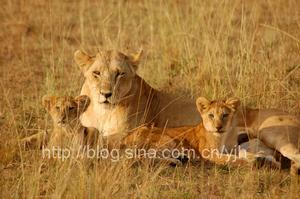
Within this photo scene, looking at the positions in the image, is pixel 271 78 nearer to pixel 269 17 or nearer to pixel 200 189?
pixel 200 189

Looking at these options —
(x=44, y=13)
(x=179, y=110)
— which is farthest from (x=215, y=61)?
(x=44, y=13)

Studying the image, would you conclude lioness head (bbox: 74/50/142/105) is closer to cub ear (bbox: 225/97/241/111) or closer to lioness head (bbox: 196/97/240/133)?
lioness head (bbox: 196/97/240/133)

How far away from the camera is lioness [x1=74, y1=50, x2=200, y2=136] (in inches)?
282

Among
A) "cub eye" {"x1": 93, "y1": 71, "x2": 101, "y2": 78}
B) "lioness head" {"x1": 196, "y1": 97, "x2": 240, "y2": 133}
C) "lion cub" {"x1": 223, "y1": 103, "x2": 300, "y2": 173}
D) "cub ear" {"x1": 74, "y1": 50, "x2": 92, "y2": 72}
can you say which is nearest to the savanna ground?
"lion cub" {"x1": 223, "y1": 103, "x2": 300, "y2": 173}

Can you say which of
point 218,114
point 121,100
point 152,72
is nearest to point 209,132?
point 218,114

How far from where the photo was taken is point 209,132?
702 cm

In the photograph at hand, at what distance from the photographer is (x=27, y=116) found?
8195 millimetres

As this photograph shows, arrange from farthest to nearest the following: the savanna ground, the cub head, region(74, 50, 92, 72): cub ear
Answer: region(74, 50, 92, 72): cub ear < the cub head < the savanna ground

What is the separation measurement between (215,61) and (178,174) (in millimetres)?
2391

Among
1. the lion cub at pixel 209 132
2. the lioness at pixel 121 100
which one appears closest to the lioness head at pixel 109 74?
the lioness at pixel 121 100

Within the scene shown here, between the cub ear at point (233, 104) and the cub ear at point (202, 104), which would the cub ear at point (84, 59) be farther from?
the cub ear at point (233, 104)

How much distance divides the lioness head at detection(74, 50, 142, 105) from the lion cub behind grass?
8.1 inches

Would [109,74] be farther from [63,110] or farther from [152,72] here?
[152,72]

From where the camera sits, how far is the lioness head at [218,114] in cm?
684
